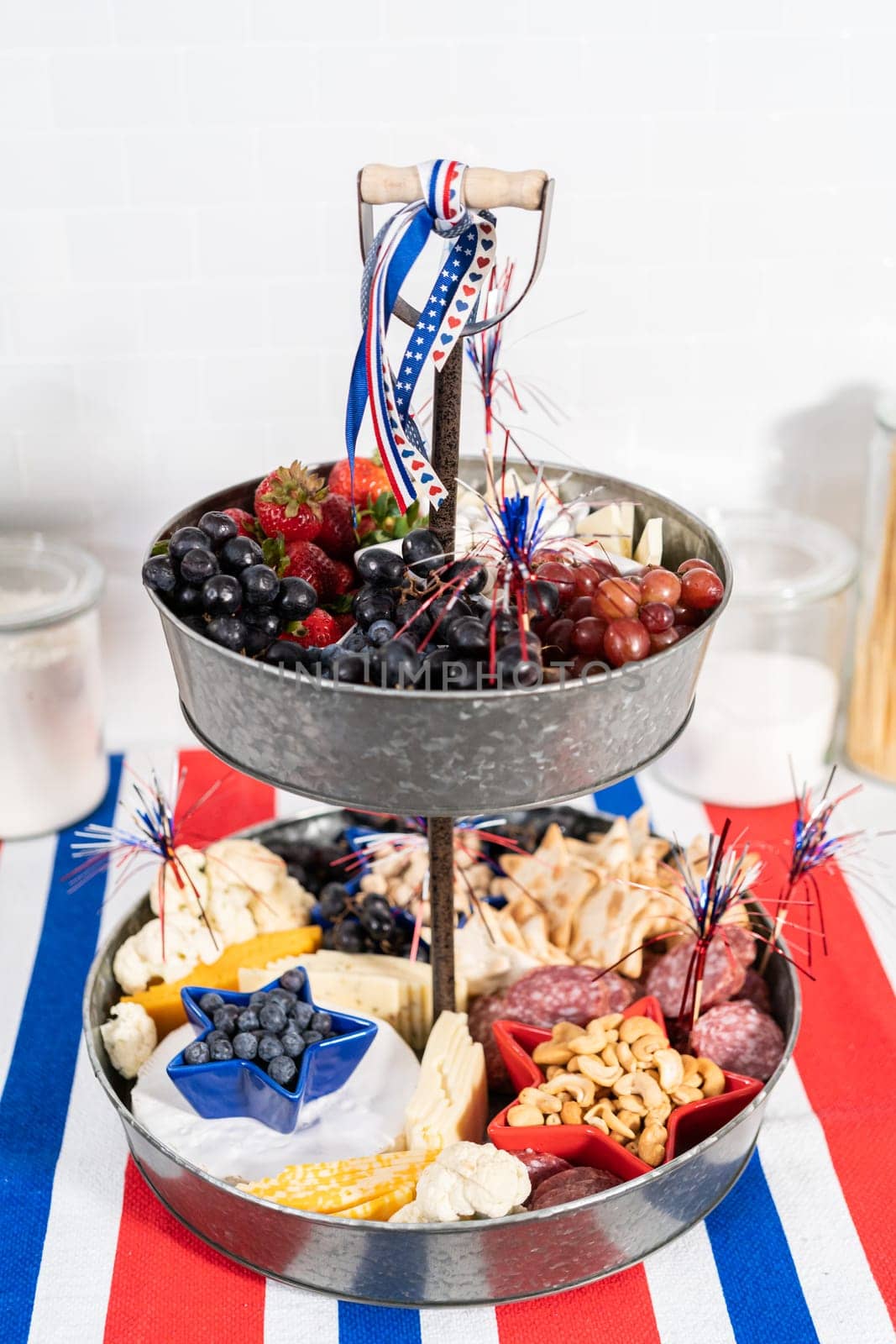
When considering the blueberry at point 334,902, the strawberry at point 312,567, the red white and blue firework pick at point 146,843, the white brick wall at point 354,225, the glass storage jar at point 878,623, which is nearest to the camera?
the strawberry at point 312,567

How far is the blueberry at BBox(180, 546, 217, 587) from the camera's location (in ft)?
3.49

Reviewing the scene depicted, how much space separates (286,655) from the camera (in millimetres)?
1018

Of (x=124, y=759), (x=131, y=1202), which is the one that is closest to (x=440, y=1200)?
(x=131, y=1202)

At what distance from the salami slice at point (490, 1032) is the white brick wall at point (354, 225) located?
88 centimetres

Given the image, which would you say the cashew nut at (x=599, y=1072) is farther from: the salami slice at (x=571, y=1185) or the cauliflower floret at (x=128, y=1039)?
the cauliflower floret at (x=128, y=1039)

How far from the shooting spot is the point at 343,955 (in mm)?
1492

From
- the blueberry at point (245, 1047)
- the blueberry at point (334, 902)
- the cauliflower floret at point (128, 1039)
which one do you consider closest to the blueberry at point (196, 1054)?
the blueberry at point (245, 1047)

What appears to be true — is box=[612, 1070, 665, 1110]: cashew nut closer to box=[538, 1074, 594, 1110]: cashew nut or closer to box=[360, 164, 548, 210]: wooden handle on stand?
box=[538, 1074, 594, 1110]: cashew nut

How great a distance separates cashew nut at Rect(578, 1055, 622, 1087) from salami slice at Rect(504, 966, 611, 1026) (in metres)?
0.12

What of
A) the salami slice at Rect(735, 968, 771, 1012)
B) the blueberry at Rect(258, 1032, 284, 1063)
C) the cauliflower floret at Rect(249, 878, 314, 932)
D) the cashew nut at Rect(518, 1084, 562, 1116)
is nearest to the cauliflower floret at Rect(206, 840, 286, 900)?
the cauliflower floret at Rect(249, 878, 314, 932)

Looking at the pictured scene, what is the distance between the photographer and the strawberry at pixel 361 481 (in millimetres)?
1285

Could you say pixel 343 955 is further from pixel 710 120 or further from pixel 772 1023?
pixel 710 120

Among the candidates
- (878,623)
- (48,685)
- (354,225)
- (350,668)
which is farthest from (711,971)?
(354,225)

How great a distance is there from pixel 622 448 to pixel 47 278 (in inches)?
34.0
